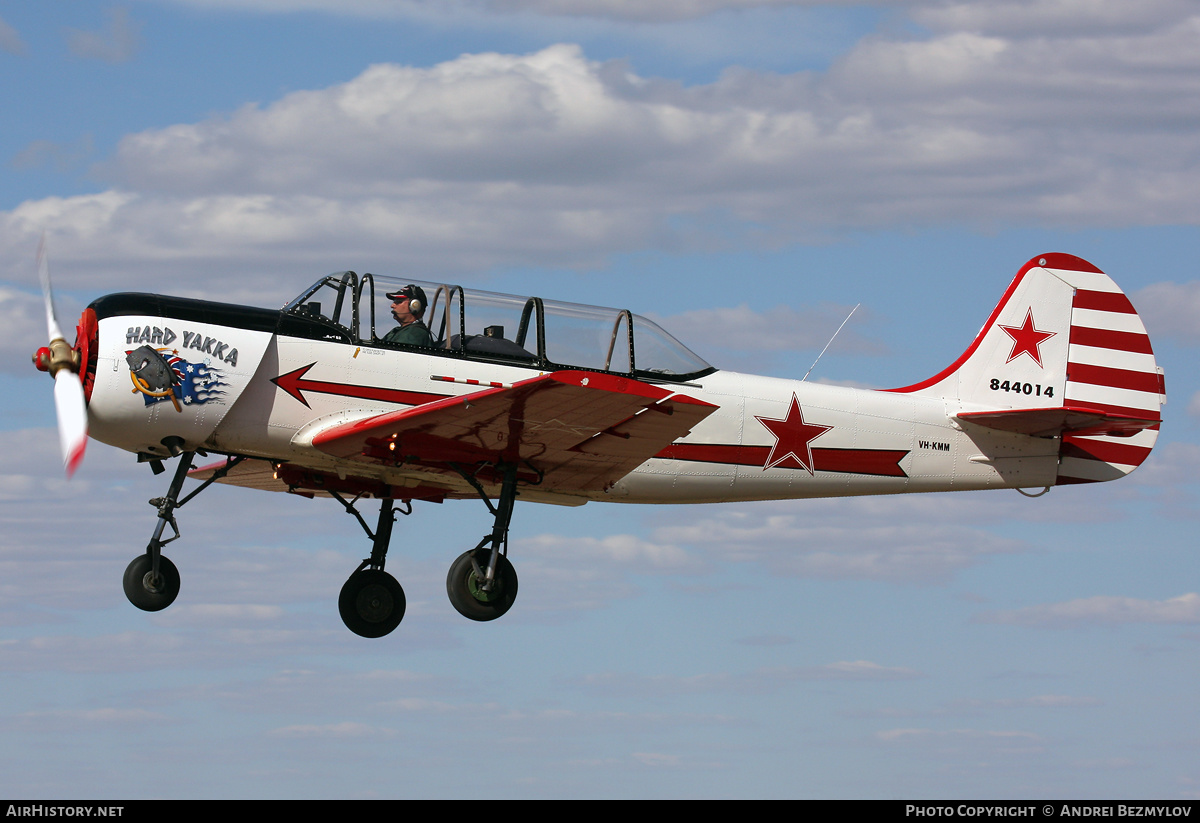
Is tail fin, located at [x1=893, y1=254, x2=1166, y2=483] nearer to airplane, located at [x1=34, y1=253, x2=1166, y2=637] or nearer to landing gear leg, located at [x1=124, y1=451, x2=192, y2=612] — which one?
airplane, located at [x1=34, y1=253, x2=1166, y2=637]

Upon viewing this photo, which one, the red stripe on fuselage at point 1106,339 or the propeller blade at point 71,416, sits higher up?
the red stripe on fuselage at point 1106,339

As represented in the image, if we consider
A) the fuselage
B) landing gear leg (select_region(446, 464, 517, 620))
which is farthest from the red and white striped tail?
landing gear leg (select_region(446, 464, 517, 620))

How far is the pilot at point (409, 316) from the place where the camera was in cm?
1273

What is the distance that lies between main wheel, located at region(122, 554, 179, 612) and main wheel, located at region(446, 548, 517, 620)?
2.42 meters

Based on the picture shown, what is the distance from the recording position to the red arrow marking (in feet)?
40.5

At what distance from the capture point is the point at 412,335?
12.7 metres

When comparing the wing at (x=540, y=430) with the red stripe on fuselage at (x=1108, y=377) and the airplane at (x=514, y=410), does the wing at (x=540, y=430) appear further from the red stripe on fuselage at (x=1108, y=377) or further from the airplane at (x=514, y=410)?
the red stripe on fuselage at (x=1108, y=377)

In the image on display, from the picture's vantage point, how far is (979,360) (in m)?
15.7

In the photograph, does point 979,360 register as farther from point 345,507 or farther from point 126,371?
point 126,371

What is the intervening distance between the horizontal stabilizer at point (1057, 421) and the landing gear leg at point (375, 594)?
6.05 metres

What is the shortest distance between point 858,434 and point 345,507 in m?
5.16

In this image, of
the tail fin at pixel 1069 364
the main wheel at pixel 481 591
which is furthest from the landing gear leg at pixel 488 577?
the tail fin at pixel 1069 364
